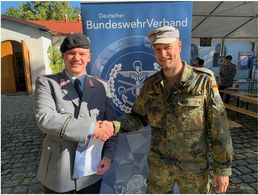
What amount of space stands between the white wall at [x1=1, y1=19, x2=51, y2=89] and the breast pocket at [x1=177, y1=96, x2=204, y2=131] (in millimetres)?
11993

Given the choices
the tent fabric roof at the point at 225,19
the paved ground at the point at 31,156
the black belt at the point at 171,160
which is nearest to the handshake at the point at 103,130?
the black belt at the point at 171,160

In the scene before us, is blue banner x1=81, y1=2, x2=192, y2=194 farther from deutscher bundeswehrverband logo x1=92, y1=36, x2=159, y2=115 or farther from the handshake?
the handshake

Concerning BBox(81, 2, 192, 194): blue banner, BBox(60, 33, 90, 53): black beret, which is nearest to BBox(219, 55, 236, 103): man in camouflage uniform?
BBox(81, 2, 192, 194): blue banner

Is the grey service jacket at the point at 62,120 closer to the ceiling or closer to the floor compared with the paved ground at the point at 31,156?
closer to the ceiling

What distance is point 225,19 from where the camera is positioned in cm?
752

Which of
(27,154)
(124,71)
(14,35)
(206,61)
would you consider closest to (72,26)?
(14,35)

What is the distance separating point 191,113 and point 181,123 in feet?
0.36

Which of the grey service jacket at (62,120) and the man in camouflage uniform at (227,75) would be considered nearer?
the grey service jacket at (62,120)

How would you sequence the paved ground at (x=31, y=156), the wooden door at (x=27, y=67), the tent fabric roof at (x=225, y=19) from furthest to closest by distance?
the wooden door at (x=27, y=67) < the tent fabric roof at (x=225, y=19) < the paved ground at (x=31, y=156)

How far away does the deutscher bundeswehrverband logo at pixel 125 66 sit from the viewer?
→ 8.21 feet

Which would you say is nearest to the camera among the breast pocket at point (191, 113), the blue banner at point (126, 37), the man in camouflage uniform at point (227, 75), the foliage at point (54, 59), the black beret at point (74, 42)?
the black beret at point (74, 42)

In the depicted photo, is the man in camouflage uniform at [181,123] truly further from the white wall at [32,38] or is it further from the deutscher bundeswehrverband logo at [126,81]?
the white wall at [32,38]

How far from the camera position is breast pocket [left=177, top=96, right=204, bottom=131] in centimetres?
184

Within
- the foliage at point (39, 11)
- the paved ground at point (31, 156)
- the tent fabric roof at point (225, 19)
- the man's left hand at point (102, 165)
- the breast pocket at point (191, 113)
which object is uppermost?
the foliage at point (39, 11)
